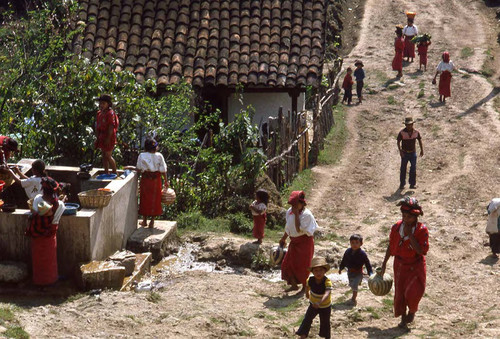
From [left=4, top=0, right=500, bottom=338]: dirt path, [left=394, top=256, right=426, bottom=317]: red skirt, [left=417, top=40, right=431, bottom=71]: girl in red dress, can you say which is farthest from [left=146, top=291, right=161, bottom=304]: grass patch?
[left=417, top=40, right=431, bottom=71]: girl in red dress

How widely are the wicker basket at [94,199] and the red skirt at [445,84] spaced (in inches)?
542

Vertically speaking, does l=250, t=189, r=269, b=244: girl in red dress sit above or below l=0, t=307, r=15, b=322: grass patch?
above

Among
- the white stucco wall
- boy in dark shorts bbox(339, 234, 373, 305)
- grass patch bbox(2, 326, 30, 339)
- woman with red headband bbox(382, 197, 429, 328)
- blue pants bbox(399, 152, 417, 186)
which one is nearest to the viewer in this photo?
grass patch bbox(2, 326, 30, 339)

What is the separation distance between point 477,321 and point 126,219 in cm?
463

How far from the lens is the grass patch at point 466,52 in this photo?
26.0 meters

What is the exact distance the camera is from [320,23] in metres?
17.9

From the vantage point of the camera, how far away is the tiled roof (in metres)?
16.8

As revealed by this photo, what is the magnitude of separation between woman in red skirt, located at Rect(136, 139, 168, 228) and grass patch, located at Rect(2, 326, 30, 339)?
372cm

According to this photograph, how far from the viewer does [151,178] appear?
11312 millimetres

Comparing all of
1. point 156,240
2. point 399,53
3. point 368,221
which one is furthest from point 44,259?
point 399,53

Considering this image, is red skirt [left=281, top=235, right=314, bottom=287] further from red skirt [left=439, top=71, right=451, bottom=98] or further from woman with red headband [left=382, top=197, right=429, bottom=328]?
red skirt [left=439, top=71, right=451, bottom=98]

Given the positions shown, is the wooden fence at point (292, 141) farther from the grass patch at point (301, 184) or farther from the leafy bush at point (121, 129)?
the leafy bush at point (121, 129)

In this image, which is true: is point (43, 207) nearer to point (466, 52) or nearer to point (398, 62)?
point (398, 62)

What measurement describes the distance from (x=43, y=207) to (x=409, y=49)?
18.8 meters
